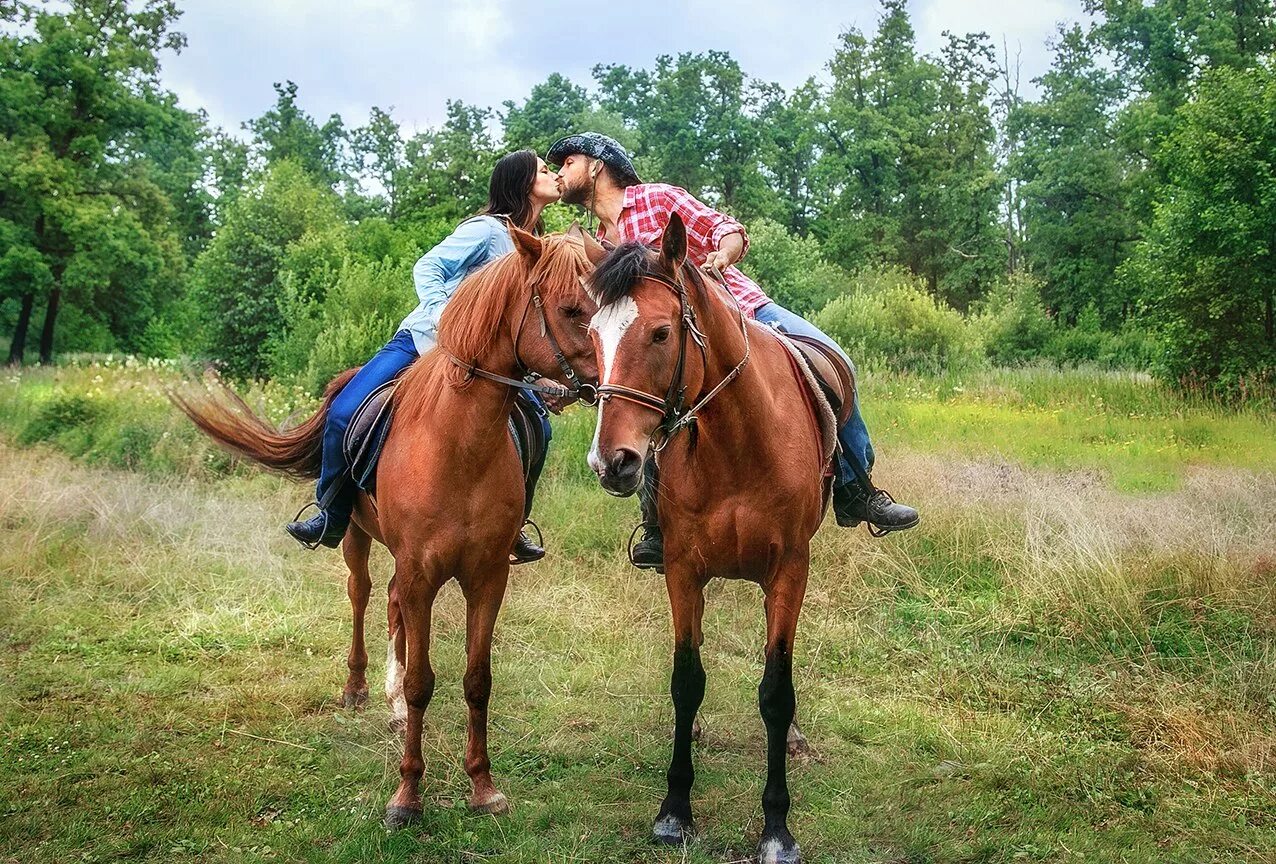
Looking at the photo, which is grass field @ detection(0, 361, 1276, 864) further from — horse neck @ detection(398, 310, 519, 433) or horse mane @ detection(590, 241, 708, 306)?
horse mane @ detection(590, 241, 708, 306)

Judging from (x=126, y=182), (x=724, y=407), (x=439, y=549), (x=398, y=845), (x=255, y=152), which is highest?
(x=255, y=152)

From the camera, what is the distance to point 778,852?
12.4 feet

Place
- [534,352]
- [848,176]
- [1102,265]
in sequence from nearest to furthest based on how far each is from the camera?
[534,352]
[1102,265]
[848,176]

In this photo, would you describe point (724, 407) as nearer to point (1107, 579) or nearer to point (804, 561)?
point (804, 561)

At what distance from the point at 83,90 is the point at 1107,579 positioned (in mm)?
36689

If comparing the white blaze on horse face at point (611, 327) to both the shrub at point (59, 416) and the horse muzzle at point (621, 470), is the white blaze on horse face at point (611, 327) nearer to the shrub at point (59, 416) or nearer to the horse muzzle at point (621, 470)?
the horse muzzle at point (621, 470)

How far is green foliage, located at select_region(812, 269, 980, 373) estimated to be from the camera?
73.6 feet

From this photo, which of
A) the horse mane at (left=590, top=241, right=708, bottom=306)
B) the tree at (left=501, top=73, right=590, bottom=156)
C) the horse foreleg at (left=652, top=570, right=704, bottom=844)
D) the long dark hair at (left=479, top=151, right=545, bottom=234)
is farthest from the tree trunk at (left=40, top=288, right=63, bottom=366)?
the horse mane at (left=590, top=241, right=708, bottom=306)

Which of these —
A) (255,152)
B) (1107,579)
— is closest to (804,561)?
(1107,579)

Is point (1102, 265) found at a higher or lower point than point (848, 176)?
lower

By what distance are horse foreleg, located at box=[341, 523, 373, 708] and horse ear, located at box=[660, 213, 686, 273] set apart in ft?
10.2

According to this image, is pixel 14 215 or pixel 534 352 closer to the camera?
pixel 534 352

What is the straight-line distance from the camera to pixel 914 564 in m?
7.27

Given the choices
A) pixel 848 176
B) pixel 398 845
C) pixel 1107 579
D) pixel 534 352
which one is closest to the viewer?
pixel 534 352
